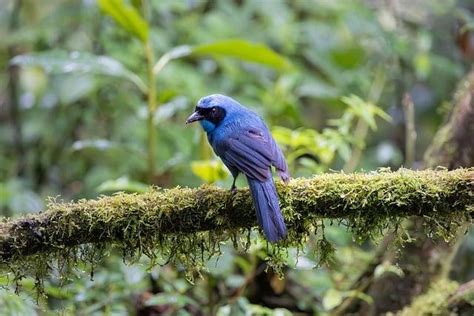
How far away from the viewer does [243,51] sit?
4309mm

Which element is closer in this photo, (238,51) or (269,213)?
(269,213)

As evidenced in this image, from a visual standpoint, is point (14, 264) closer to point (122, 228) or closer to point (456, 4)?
point (122, 228)

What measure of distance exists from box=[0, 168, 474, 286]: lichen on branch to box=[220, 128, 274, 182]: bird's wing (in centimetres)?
15

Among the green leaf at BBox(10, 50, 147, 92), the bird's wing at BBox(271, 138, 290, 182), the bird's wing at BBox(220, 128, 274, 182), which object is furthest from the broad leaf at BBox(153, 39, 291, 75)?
the bird's wing at BBox(271, 138, 290, 182)

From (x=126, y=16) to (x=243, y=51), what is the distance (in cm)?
73

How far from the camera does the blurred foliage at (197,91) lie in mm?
4297

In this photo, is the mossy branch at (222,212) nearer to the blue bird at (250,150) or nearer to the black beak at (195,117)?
the blue bird at (250,150)

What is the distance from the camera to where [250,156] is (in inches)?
119

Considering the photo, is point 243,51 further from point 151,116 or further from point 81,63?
point 81,63

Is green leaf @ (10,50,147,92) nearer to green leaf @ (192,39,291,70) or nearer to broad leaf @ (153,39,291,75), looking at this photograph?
broad leaf @ (153,39,291,75)

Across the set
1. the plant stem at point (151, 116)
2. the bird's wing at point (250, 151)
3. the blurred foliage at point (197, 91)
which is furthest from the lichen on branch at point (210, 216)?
the plant stem at point (151, 116)

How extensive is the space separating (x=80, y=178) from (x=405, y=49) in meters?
3.02

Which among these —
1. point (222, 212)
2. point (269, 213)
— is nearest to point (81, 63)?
point (222, 212)

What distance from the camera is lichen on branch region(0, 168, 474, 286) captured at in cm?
254
